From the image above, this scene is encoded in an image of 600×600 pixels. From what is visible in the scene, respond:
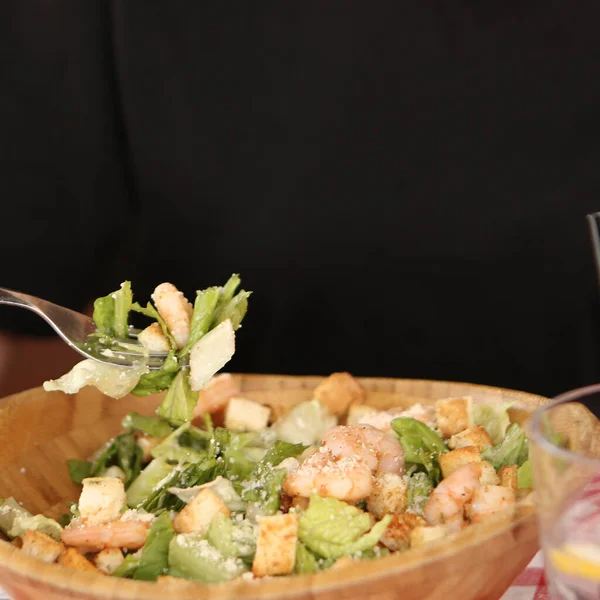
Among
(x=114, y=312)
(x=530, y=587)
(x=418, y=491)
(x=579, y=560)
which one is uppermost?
(x=114, y=312)

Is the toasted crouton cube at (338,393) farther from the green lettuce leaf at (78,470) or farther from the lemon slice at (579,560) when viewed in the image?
the lemon slice at (579,560)

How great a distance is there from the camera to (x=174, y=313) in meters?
1.48

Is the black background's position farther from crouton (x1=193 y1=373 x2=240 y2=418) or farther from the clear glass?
the clear glass

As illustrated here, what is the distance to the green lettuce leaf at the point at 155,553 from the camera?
3.71 ft

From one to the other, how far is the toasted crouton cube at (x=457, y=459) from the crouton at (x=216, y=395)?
535 mm

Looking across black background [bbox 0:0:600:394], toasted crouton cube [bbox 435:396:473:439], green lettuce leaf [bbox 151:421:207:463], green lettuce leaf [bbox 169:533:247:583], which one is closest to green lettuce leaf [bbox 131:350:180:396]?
green lettuce leaf [bbox 151:421:207:463]

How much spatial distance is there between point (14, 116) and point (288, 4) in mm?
892

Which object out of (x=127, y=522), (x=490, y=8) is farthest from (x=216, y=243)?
(x=127, y=522)

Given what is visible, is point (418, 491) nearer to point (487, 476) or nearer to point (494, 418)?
point (487, 476)

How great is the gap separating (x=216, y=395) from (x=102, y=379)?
326 mm

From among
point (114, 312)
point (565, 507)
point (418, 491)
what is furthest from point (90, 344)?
point (565, 507)

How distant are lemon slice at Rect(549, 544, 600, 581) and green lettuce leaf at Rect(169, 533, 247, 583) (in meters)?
0.47

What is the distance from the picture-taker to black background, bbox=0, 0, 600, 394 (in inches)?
92.4

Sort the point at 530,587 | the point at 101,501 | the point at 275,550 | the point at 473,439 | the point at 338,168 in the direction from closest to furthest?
the point at 275,550 < the point at 530,587 < the point at 101,501 < the point at 473,439 < the point at 338,168
